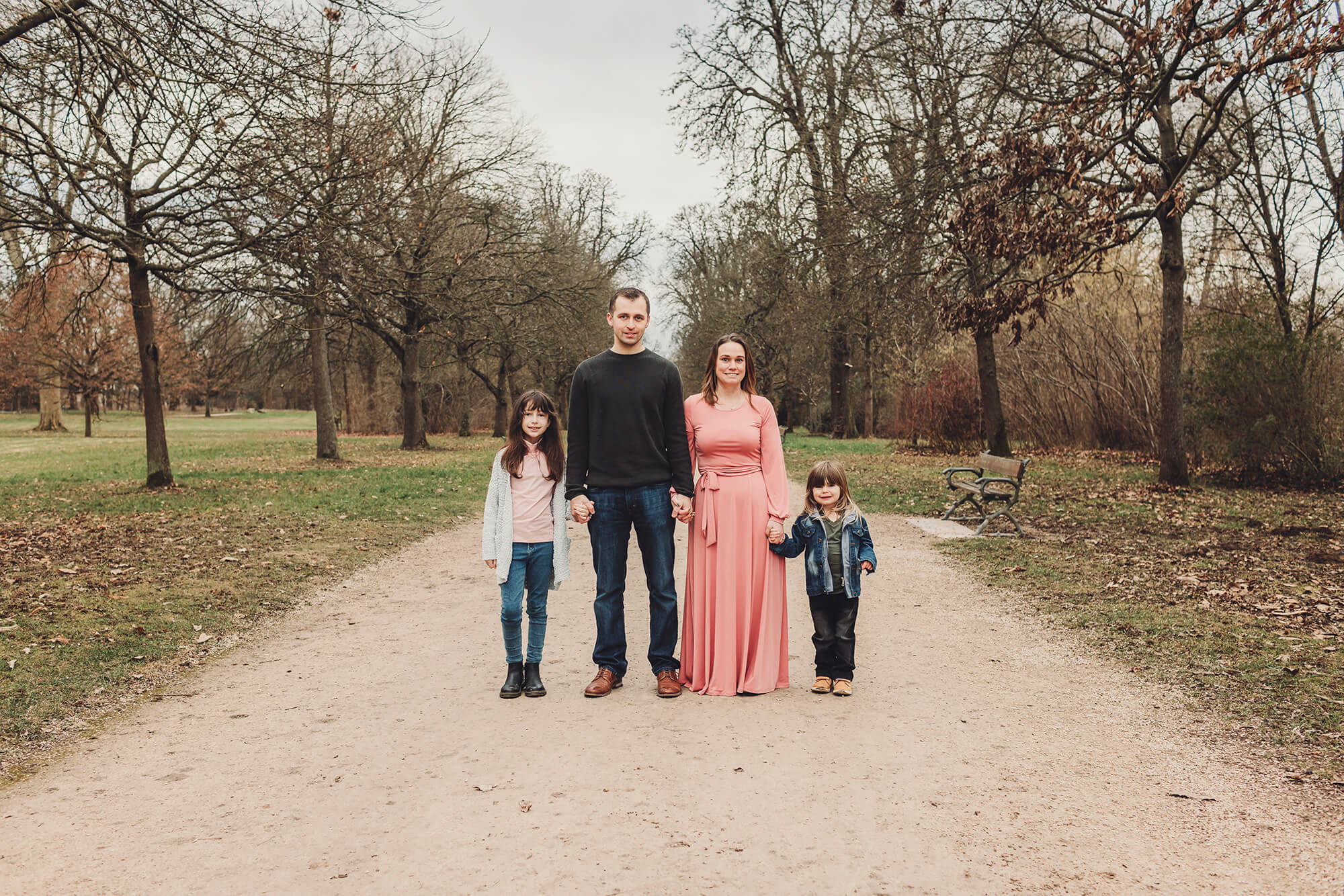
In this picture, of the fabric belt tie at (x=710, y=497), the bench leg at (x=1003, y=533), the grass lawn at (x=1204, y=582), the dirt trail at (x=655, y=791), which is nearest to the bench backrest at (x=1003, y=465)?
the bench leg at (x=1003, y=533)

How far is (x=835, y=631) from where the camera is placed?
523 centimetres

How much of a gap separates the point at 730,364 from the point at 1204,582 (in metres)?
5.64

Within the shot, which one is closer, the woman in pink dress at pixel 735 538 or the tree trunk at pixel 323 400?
the woman in pink dress at pixel 735 538

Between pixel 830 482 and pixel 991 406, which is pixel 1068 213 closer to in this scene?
pixel 830 482

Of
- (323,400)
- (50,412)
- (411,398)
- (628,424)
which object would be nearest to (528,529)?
(628,424)

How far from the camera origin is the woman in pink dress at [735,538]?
5.15 meters

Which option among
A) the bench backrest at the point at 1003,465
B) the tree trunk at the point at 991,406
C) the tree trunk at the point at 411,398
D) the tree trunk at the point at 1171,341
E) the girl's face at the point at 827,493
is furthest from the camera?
the tree trunk at the point at 411,398

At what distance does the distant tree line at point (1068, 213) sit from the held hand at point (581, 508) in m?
6.30

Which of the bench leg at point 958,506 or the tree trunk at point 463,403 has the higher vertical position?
the tree trunk at point 463,403

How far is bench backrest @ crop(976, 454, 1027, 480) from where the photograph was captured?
11.3 metres

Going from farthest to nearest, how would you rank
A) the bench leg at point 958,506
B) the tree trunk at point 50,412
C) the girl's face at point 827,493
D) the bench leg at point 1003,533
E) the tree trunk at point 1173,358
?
the tree trunk at point 50,412, the tree trunk at point 1173,358, the bench leg at point 958,506, the bench leg at point 1003,533, the girl's face at point 827,493

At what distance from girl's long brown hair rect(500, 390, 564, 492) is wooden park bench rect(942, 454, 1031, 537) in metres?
6.97

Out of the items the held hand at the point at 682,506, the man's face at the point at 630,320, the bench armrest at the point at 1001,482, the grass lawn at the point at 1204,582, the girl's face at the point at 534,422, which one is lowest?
the grass lawn at the point at 1204,582

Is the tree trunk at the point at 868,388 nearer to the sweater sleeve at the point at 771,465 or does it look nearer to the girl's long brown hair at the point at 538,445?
the sweater sleeve at the point at 771,465
